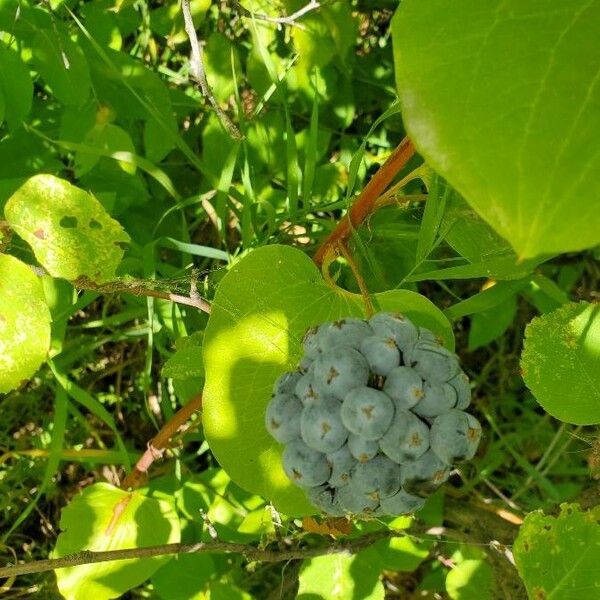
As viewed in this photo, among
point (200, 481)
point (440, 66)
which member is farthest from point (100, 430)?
point (440, 66)

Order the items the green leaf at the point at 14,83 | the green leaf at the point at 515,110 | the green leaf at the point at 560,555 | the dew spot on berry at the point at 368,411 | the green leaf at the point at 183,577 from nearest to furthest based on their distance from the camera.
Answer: the green leaf at the point at 515,110 → the dew spot on berry at the point at 368,411 → the green leaf at the point at 560,555 → the green leaf at the point at 14,83 → the green leaf at the point at 183,577

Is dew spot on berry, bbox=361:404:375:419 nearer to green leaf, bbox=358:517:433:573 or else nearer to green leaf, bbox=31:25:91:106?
green leaf, bbox=358:517:433:573

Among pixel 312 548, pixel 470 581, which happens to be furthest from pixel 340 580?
pixel 470 581

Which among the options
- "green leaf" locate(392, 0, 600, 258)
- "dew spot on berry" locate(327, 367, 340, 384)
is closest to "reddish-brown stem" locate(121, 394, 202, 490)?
"dew spot on berry" locate(327, 367, 340, 384)

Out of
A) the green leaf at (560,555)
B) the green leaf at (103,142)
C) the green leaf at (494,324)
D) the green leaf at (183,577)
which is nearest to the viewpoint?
the green leaf at (560,555)

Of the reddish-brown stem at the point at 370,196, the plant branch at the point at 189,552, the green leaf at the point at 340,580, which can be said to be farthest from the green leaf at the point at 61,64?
the green leaf at the point at 340,580

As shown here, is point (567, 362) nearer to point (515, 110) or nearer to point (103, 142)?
point (515, 110)

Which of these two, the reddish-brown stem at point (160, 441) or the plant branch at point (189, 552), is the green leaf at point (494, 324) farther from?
the reddish-brown stem at point (160, 441)

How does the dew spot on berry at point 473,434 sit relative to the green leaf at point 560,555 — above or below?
above
